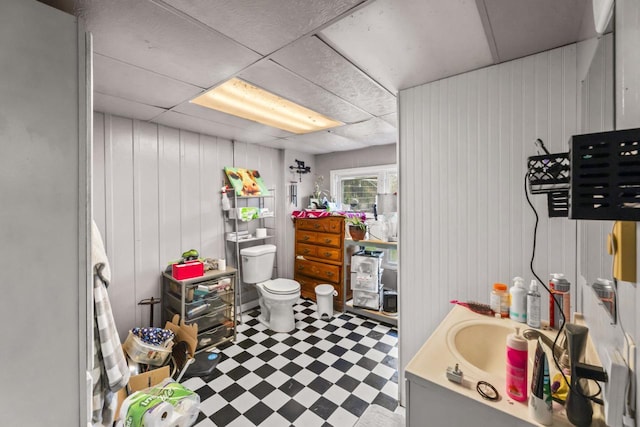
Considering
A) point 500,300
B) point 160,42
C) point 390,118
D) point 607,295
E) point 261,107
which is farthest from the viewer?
point 390,118

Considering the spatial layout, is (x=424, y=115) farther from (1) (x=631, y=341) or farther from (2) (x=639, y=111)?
(1) (x=631, y=341)

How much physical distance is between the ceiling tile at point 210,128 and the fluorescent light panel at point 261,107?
0.33 metres

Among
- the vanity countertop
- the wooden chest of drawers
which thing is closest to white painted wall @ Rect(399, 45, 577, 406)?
the vanity countertop

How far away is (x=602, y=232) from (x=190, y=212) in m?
3.04

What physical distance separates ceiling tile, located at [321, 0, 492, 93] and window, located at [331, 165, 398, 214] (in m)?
1.94

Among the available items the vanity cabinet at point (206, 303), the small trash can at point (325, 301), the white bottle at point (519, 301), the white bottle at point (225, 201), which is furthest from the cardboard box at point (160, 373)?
the white bottle at point (519, 301)

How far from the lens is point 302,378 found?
2086 mm

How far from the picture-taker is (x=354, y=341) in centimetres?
264

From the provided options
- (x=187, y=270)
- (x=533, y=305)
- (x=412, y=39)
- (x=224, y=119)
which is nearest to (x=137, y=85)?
(x=224, y=119)

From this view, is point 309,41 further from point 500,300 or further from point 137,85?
point 500,300

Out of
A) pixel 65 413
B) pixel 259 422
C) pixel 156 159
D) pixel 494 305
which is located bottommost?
pixel 259 422

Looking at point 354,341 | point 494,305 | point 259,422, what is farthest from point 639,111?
point 354,341

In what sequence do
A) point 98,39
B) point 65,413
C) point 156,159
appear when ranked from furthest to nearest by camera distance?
point 156,159 < point 98,39 < point 65,413

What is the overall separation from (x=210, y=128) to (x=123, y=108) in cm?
74
